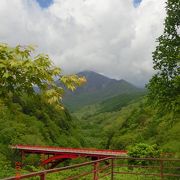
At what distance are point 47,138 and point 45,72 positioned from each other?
109 m

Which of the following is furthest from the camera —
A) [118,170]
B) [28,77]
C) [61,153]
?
[61,153]

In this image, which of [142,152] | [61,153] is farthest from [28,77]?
[61,153]

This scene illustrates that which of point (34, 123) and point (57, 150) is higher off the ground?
point (34, 123)

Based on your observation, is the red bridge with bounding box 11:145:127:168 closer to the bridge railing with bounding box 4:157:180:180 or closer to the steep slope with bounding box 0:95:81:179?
the steep slope with bounding box 0:95:81:179

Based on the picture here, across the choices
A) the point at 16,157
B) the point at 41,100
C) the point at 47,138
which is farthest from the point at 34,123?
the point at 41,100

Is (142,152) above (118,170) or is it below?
above

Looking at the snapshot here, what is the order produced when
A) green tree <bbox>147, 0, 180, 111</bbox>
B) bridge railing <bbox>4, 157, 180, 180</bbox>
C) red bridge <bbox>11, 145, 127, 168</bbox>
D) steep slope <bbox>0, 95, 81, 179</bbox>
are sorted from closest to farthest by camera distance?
bridge railing <bbox>4, 157, 180, 180</bbox> → green tree <bbox>147, 0, 180, 111</bbox> → red bridge <bbox>11, 145, 127, 168</bbox> → steep slope <bbox>0, 95, 81, 179</bbox>

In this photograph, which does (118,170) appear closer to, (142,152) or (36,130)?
(142,152)

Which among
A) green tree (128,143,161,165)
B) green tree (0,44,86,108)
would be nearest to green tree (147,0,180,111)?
green tree (128,143,161,165)

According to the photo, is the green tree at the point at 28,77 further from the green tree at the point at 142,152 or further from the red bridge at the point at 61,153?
the red bridge at the point at 61,153

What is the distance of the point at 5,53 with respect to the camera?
9.14 meters

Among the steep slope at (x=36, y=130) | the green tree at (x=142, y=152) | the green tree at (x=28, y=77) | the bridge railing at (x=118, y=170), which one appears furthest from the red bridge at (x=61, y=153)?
the green tree at (x=28, y=77)

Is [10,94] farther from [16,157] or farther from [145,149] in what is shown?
[16,157]

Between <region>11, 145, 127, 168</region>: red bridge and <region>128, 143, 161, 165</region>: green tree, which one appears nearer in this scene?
<region>128, 143, 161, 165</region>: green tree
